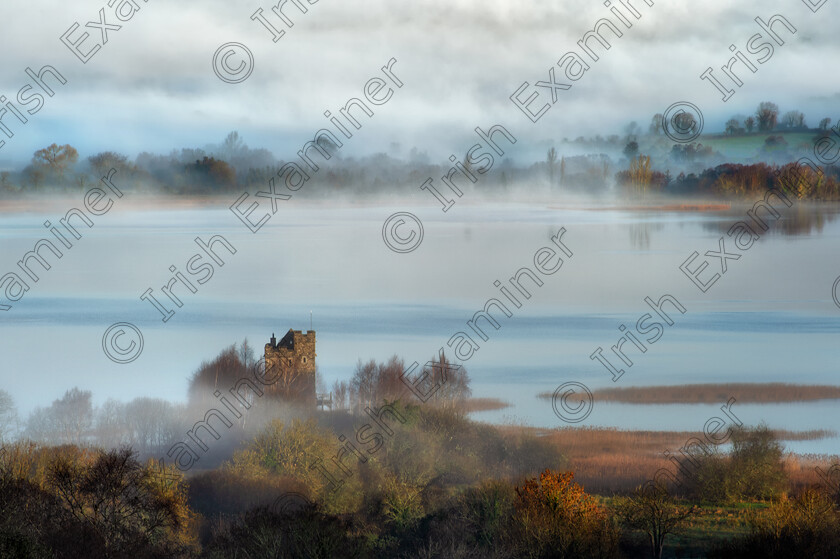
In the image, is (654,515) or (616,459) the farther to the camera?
(616,459)

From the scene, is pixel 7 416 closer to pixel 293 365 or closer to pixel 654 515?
pixel 293 365

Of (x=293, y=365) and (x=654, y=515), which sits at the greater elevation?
(x=293, y=365)

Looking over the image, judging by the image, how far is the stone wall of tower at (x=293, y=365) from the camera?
86.9 metres

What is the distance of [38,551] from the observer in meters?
27.2

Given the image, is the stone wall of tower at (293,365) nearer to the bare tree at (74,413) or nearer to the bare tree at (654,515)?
the bare tree at (74,413)

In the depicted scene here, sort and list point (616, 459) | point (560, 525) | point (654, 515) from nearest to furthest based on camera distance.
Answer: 1. point (560, 525)
2. point (654, 515)
3. point (616, 459)

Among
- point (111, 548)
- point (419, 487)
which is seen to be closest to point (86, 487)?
point (111, 548)

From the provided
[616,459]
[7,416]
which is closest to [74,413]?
[7,416]

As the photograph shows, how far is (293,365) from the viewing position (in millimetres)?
88875

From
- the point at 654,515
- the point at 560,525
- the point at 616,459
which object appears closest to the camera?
the point at 560,525

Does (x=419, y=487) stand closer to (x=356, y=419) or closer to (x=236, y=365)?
(x=356, y=419)

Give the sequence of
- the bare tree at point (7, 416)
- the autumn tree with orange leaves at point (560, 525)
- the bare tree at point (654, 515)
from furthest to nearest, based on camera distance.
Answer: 1. the bare tree at point (7, 416)
2. the bare tree at point (654, 515)
3. the autumn tree with orange leaves at point (560, 525)

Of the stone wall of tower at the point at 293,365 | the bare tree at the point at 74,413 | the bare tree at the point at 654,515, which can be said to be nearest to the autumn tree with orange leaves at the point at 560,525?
the bare tree at the point at 654,515

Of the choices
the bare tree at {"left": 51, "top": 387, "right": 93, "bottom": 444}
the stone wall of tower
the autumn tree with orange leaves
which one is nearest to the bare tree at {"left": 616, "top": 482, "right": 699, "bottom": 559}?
the autumn tree with orange leaves
